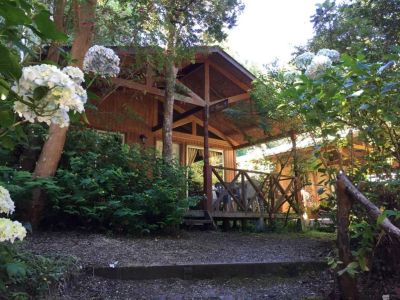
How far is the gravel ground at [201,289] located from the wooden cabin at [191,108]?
4.61 meters

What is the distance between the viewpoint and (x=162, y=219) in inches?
249

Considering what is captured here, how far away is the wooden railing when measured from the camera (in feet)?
31.0

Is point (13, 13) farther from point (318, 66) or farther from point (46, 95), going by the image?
point (318, 66)

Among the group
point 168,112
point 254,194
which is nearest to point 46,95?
point 168,112

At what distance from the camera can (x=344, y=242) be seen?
3018mm

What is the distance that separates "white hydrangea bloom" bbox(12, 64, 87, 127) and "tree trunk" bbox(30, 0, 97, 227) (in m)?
4.50

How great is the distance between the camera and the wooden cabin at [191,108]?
877 centimetres

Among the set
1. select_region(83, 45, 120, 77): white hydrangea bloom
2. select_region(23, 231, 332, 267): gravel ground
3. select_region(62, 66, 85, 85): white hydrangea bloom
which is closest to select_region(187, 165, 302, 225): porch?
select_region(23, 231, 332, 267): gravel ground

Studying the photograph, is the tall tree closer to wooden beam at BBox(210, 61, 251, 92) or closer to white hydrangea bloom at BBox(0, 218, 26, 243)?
wooden beam at BBox(210, 61, 251, 92)

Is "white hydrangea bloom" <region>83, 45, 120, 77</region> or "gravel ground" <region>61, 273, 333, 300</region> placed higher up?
"white hydrangea bloom" <region>83, 45, 120, 77</region>

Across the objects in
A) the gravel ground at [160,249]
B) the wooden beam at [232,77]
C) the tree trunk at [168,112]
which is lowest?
the gravel ground at [160,249]

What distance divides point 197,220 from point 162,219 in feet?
6.60

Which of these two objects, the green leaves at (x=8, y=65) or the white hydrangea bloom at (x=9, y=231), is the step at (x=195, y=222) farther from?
the green leaves at (x=8, y=65)

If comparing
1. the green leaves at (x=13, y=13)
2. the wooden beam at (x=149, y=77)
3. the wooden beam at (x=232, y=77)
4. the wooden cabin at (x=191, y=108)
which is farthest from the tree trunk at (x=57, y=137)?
the wooden beam at (x=232, y=77)
